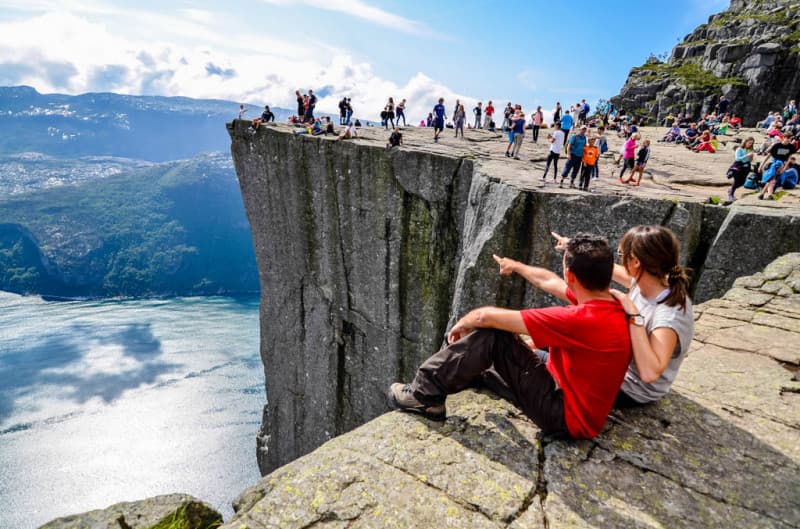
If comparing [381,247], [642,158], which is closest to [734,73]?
[642,158]

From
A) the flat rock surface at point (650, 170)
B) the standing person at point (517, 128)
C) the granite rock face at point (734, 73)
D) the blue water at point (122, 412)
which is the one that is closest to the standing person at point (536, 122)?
the flat rock surface at point (650, 170)

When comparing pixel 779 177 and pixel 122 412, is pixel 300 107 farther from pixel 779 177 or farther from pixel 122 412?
pixel 122 412

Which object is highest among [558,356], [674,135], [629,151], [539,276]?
[674,135]

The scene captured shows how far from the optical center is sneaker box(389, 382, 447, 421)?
451 centimetres

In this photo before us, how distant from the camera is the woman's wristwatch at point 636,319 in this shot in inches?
152

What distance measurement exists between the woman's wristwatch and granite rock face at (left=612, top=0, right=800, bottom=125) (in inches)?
2054

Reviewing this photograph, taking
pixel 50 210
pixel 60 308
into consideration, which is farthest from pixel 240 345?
pixel 50 210

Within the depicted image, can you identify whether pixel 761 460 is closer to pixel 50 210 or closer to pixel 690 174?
pixel 690 174

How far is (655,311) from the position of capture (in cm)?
400

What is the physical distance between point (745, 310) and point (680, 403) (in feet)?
13.2

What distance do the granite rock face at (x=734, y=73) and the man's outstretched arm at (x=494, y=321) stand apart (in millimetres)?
52704

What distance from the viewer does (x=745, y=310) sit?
7.36m

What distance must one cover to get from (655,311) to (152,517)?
552 centimetres

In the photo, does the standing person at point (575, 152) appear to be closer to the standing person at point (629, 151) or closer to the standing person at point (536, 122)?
the standing person at point (629, 151)
